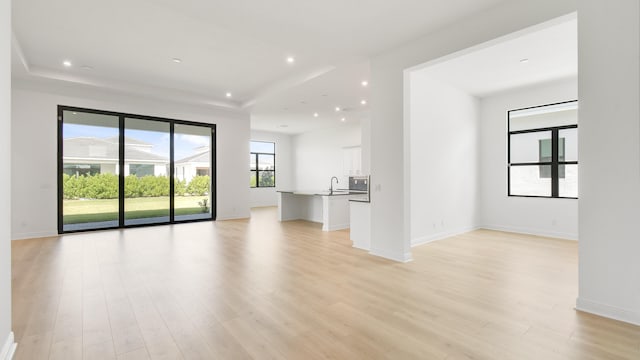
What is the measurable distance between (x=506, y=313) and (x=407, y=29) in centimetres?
330

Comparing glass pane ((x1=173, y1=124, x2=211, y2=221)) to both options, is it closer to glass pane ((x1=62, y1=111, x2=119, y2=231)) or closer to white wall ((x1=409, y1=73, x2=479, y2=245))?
glass pane ((x1=62, y1=111, x2=119, y2=231))

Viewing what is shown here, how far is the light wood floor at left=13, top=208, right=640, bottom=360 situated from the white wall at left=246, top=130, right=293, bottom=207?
22.9ft

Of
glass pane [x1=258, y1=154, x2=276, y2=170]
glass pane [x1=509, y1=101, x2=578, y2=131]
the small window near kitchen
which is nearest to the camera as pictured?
glass pane [x1=509, y1=101, x2=578, y2=131]

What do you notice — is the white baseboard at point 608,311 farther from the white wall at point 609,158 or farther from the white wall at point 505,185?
the white wall at point 505,185

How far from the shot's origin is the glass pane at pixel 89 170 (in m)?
6.30

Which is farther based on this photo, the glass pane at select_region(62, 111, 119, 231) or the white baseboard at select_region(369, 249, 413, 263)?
the glass pane at select_region(62, 111, 119, 231)

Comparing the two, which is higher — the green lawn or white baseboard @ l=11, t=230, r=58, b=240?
the green lawn

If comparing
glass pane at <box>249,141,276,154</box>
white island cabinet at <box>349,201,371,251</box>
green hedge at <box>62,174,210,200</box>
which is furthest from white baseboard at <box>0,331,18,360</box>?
glass pane at <box>249,141,276,154</box>

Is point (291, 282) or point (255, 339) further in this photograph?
point (291, 282)

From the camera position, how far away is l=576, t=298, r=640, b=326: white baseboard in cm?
245

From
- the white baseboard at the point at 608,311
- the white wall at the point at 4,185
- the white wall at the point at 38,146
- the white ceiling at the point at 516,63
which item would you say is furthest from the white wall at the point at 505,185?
the white wall at the point at 38,146

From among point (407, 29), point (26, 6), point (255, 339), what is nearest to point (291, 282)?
point (255, 339)

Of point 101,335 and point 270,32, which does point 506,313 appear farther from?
point 270,32

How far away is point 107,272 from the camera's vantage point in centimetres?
378
